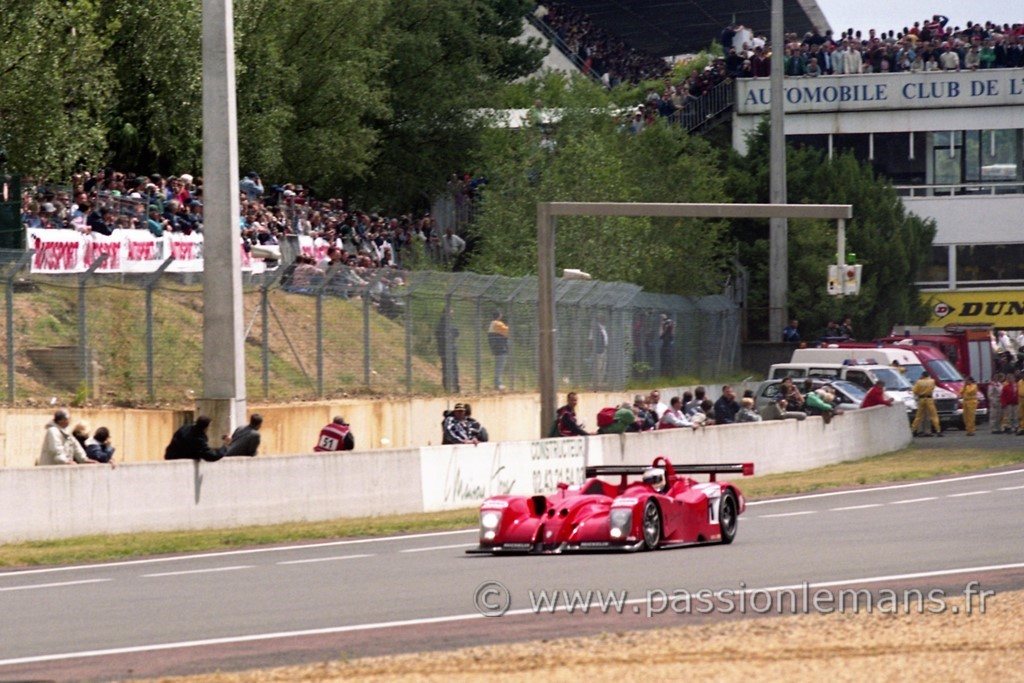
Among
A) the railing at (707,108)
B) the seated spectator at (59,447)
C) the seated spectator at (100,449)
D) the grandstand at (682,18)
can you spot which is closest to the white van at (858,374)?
the seated spectator at (100,449)

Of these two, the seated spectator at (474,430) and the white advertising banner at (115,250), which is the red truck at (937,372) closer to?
the seated spectator at (474,430)

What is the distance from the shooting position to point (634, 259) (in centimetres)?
5084

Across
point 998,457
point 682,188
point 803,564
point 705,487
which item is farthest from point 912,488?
point 682,188

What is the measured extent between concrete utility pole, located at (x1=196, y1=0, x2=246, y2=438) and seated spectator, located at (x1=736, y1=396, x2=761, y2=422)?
12.0m

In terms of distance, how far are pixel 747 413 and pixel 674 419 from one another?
2.28m

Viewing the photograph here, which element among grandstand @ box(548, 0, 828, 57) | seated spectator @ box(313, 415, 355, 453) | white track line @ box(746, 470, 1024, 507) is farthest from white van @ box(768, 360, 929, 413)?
grandstand @ box(548, 0, 828, 57)

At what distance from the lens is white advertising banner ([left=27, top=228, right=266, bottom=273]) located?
28.9 metres

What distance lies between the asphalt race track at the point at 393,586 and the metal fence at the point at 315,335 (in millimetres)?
7901

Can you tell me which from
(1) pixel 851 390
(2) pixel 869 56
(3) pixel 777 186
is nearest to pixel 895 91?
(2) pixel 869 56

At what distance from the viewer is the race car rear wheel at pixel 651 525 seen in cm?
1744

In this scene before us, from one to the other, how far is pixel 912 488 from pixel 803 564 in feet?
40.1

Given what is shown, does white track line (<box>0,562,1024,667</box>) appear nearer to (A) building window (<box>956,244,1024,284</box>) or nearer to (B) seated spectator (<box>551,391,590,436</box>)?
(B) seated spectator (<box>551,391,590,436</box>)

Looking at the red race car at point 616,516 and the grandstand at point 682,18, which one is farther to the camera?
the grandstand at point 682,18
